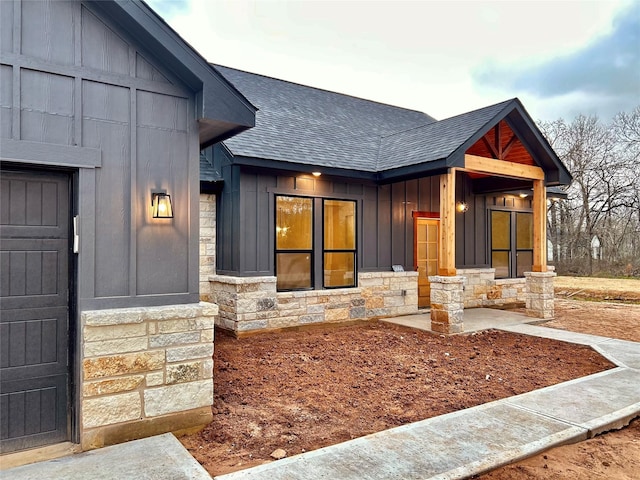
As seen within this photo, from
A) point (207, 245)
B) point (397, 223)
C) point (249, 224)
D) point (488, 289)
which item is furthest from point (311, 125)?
point (488, 289)

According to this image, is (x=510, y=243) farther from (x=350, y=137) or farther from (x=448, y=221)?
(x=350, y=137)

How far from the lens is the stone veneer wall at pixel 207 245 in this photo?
318 inches

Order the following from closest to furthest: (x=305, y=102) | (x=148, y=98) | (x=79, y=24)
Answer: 1. (x=79, y=24)
2. (x=148, y=98)
3. (x=305, y=102)

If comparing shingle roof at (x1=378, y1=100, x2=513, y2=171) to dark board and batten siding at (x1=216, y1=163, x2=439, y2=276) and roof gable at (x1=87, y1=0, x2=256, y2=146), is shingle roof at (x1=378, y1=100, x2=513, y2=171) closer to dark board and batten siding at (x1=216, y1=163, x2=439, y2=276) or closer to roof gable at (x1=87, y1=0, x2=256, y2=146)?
dark board and batten siding at (x1=216, y1=163, x2=439, y2=276)

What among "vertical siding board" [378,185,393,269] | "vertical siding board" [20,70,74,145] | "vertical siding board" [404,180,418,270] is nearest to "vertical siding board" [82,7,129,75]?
"vertical siding board" [20,70,74,145]

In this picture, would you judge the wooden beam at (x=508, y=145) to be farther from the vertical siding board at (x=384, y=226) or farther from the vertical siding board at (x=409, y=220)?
the vertical siding board at (x=384, y=226)

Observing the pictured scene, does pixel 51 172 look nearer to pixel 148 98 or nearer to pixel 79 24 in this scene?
pixel 148 98

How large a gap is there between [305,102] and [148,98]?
7.91m

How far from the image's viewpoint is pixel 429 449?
3.10 m

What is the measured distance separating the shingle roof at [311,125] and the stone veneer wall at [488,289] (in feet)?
13.5

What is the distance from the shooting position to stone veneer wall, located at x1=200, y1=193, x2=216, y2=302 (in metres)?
8.07

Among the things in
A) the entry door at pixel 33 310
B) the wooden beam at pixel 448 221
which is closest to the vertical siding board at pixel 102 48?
the entry door at pixel 33 310

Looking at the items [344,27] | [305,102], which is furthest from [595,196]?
[305,102]

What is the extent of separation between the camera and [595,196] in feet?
68.2
